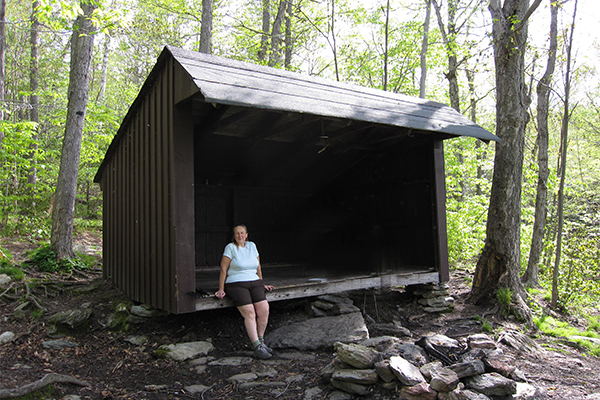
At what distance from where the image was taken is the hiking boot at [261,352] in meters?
4.73

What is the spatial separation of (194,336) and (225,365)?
864mm

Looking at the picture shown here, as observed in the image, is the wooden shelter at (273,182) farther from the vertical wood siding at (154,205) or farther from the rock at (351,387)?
the rock at (351,387)

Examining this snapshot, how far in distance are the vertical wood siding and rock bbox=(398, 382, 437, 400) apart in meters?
2.47

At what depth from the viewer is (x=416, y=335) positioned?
5809 mm

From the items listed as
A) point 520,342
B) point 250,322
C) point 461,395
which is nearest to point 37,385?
point 250,322

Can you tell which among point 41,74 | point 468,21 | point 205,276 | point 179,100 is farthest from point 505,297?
point 41,74

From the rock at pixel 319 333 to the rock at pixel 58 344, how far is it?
2507 mm

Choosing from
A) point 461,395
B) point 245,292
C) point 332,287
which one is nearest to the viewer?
point 461,395

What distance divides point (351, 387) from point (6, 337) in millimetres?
4255

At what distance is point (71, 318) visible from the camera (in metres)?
5.69

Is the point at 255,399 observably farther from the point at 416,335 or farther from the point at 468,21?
the point at 468,21

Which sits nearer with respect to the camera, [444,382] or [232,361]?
[444,382]

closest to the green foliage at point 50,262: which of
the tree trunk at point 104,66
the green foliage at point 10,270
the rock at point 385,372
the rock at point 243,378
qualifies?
the green foliage at point 10,270

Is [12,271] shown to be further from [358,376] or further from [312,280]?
[358,376]
